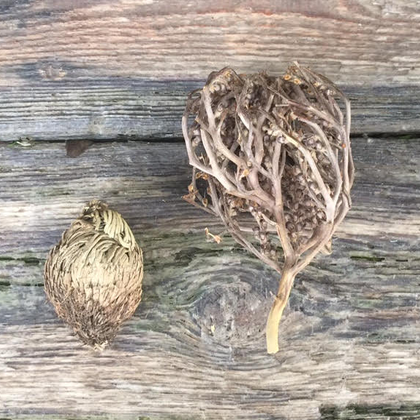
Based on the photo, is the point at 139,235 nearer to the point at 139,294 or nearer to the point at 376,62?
the point at 139,294

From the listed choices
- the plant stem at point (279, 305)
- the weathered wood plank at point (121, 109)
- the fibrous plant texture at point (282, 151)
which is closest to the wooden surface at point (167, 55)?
the weathered wood plank at point (121, 109)

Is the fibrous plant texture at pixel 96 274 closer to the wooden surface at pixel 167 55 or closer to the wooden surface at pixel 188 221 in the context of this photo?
the wooden surface at pixel 188 221

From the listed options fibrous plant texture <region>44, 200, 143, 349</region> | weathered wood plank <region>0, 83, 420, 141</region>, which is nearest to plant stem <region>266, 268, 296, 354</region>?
fibrous plant texture <region>44, 200, 143, 349</region>

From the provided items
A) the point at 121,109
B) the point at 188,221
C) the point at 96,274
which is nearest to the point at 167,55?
the point at 121,109

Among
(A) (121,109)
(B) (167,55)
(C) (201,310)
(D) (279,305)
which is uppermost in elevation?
(B) (167,55)

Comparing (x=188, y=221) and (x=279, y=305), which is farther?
(x=188, y=221)

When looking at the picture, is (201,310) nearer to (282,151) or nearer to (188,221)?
(188,221)
